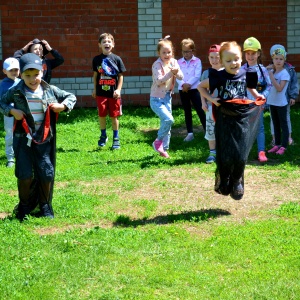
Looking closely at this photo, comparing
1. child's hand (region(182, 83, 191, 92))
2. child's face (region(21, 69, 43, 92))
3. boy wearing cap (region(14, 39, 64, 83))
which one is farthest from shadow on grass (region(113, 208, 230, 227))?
child's hand (region(182, 83, 191, 92))

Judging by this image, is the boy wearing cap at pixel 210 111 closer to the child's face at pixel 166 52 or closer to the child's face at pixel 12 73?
the child's face at pixel 166 52

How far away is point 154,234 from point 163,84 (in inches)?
162

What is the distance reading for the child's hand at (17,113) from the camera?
7425 mm

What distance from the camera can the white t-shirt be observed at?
11148 mm

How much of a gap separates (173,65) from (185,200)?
118 inches

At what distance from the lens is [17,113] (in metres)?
7.43

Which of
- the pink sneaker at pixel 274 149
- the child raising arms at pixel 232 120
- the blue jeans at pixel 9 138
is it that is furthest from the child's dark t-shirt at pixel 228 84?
the blue jeans at pixel 9 138

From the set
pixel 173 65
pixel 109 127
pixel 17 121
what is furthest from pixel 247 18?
pixel 17 121

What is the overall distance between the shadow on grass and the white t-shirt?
12.5 feet

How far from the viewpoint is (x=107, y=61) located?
38.9 feet

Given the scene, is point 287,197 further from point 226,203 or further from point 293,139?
point 293,139

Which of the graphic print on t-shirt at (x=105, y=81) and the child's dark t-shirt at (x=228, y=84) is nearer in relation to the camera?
the child's dark t-shirt at (x=228, y=84)

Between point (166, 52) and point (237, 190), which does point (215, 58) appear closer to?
point (166, 52)

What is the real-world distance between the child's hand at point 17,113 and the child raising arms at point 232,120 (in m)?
2.05
